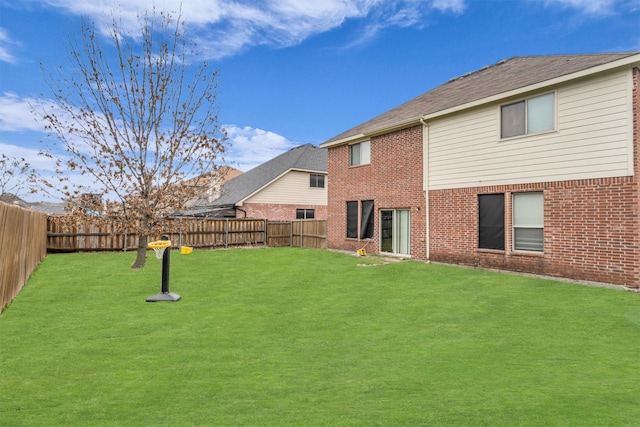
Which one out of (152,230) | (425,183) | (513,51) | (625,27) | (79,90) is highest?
(513,51)

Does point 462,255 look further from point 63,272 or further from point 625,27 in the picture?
point 63,272

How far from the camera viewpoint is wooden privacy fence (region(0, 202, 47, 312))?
315 inches

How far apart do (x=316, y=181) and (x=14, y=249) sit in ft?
84.0

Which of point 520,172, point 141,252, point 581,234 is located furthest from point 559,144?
point 141,252

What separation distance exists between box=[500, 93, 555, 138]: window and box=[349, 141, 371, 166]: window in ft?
23.3

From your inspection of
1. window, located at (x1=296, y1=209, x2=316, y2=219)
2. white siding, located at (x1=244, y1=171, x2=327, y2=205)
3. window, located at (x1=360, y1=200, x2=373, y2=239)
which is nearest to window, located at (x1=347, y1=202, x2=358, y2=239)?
window, located at (x1=360, y1=200, x2=373, y2=239)

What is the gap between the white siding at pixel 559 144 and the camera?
412 inches

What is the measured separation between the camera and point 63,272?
13375mm

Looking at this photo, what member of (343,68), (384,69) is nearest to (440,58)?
(384,69)

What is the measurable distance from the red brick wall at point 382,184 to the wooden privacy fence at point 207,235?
2.97 meters

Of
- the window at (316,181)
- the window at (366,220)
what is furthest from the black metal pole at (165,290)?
the window at (316,181)

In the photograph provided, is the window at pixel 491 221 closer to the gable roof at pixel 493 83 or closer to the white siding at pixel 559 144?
the white siding at pixel 559 144

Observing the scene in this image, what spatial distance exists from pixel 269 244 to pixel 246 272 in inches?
432

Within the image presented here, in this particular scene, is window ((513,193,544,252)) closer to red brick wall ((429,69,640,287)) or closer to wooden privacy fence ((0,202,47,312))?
red brick wall ((429,69,640,287))
